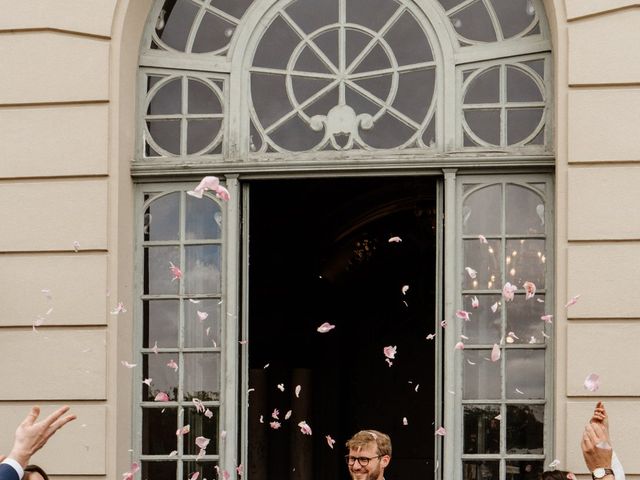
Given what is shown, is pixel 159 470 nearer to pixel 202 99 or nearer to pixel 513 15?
pixel 202 99

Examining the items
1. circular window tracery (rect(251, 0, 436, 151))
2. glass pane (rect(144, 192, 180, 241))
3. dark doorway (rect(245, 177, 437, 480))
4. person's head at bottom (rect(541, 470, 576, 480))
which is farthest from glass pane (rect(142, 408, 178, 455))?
dark doorway (rect(245, 177, 437, 480))

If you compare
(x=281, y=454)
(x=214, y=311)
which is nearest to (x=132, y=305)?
(x=214, y=311)

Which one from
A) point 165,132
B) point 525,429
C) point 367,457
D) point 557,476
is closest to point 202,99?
point 165,132

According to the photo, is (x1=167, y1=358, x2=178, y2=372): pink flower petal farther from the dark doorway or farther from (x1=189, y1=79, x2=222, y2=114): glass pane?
the dark doorway

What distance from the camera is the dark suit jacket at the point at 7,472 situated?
19.6ft

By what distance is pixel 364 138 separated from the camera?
1016 centimetres

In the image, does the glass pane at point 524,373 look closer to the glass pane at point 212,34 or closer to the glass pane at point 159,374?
the glass pane at point 159,374

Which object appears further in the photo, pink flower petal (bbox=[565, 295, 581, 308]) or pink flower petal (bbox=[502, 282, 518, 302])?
pink flower petal (bbox=[502, 282, 518, 302])

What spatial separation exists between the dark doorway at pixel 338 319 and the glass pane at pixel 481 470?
20.8ft

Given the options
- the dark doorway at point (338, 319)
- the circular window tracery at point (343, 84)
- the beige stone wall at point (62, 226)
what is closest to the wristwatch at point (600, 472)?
the circular window tracery at point (343, 84)

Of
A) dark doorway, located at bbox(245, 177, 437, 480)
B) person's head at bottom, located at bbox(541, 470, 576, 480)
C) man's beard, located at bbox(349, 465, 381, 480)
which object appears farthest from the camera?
dark doorway, located at bbox(245, 177, 437, 480)

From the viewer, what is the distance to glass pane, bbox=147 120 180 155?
34.1ft

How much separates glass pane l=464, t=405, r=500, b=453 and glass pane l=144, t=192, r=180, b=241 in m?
2.48

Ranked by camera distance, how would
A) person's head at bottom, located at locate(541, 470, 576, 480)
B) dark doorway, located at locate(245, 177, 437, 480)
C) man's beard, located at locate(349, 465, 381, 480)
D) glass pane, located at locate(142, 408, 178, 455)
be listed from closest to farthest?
person's head at bottom, located at locate(541, 470, 576, 480)
man's beard, located at locate(349, 465, 381, 480)
glass pane, located at locate(142, 408, 178, 455)
dark doorway, located at locate(245, 177, 437, 480)
